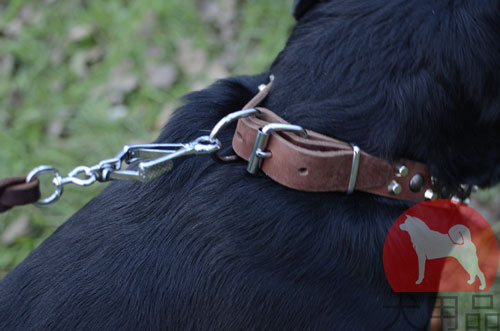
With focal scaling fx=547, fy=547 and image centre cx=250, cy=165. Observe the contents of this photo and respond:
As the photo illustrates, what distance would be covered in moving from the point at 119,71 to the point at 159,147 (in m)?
1.94

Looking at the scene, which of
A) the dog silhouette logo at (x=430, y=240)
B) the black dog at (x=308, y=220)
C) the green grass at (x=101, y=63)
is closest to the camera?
the black dog at (x=308, y=220)

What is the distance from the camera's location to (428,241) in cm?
125

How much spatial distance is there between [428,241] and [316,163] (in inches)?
13.9

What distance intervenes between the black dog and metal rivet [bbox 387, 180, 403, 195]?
0.03 meters

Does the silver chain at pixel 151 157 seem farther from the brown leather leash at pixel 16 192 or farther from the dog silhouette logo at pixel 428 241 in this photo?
the dog silhouette logo at pixel 428 241

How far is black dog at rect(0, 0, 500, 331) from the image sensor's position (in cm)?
112

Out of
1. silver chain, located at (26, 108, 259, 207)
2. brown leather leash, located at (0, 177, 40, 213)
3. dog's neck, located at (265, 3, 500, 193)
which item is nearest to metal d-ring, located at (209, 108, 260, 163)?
silver chain, located at (26, 108, 259, 207)

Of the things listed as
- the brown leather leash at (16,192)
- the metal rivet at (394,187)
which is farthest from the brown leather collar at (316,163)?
the brown leather leash at (16,192)

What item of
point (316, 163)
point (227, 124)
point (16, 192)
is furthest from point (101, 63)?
point (316, 163)

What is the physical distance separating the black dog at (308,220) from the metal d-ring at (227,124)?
23 mm

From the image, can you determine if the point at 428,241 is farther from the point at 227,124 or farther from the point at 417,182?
the point at 227,124

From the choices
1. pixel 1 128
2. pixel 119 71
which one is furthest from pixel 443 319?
pixel 1 128

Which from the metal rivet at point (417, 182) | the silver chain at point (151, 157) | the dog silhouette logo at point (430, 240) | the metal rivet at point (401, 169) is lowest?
the dog silhouette logo at point (430, 240)

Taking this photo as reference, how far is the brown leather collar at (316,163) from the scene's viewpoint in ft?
3.69
